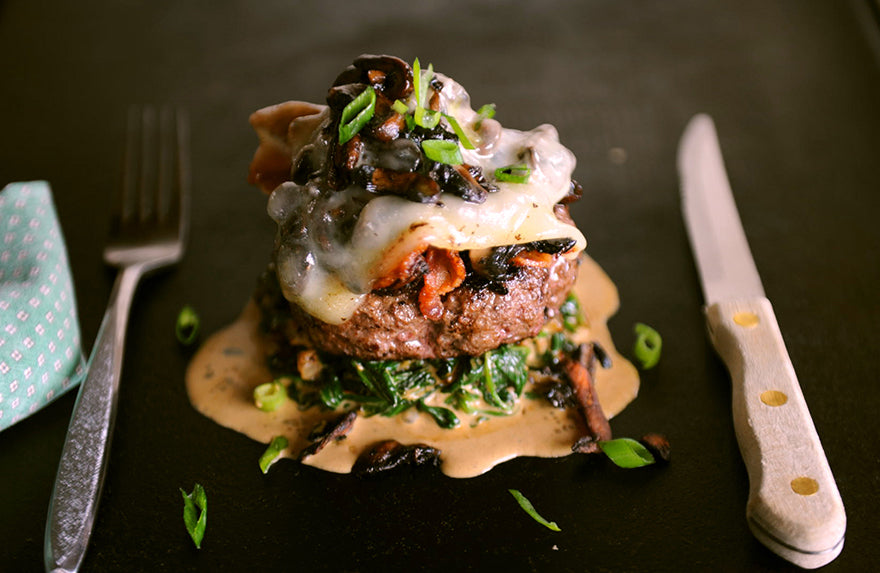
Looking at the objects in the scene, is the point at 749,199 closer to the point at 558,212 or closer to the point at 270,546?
the point at 558,212

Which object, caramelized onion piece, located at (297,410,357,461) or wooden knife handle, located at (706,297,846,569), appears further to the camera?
caramelized onion piece, located at (297,410,357,461)

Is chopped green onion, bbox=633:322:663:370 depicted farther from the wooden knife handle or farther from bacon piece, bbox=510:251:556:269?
bacon piece, bbox=510:251:556:269

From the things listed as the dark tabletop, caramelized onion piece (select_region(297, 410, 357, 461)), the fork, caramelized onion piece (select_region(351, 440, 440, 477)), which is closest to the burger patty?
caramelized onion piece (select_region(297, 410, 357, 461))

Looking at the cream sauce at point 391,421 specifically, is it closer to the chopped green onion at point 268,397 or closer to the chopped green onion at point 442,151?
the chopped green onion at point 268,397

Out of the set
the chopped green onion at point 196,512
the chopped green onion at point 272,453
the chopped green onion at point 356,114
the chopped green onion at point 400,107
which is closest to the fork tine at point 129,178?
the chopped green onion at point 272,453

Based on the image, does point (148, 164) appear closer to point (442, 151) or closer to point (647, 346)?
point (442, 151)

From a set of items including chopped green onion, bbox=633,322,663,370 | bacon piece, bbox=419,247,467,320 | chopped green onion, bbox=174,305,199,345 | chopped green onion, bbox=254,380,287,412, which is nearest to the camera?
bacon piece, bbox=419,247,467,320

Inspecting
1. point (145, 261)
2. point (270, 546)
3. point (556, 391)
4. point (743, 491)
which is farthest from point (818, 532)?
point (145, 261)
